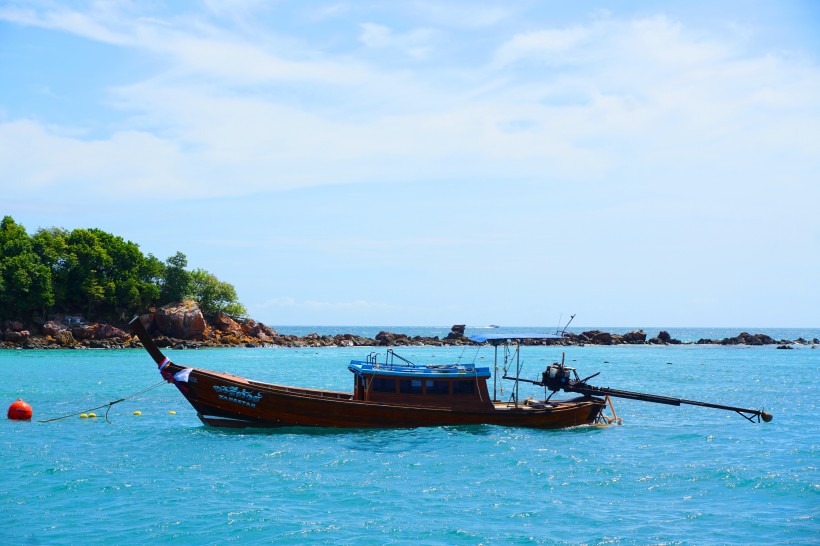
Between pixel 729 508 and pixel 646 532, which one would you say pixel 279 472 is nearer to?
pixel 646 532

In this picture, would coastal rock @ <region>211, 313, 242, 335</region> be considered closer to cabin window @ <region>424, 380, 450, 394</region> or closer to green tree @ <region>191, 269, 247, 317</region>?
green tree @ <region>191, 269, 247, 317</region>

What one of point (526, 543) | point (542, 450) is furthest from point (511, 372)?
point (526, 543)

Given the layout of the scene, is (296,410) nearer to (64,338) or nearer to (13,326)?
(64,338)

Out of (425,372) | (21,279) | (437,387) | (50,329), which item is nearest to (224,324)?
(50,329)

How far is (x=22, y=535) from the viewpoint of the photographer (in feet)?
55.7

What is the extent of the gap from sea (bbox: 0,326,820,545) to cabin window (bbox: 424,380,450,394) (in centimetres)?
155

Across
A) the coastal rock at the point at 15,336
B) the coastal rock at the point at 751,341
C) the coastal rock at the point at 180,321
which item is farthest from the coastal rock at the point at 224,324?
the coastal rock at the point at 751,341

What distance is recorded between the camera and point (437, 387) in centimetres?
3019

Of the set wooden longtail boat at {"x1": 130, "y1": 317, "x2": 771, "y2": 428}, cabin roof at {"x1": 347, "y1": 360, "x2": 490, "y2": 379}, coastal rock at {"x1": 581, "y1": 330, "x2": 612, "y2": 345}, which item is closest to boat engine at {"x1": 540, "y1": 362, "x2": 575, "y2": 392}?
wooden longtail boat at {"x1": 130, "y1": 317, "x2": 771, "y2": 428}

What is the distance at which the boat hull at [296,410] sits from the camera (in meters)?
29.6

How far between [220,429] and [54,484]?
9.38 m

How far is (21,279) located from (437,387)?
66.6 meters

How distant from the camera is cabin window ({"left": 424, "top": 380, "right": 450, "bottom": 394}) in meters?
30.1

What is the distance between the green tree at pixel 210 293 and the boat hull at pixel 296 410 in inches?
2572
